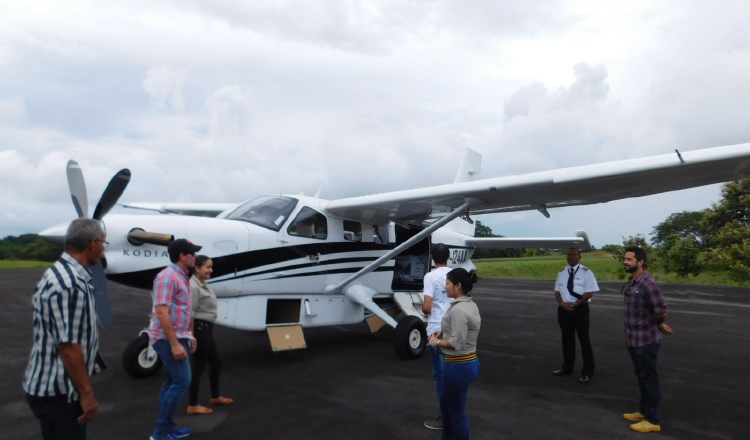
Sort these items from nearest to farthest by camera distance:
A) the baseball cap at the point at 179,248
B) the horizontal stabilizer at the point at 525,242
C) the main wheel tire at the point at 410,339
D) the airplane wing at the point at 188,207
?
the baseball cap at the point at 179,248
the main wheel tire at the point at 410,339
the horizontal stabilizer at the point at 525,242
the airplane wing at the point at 188,207

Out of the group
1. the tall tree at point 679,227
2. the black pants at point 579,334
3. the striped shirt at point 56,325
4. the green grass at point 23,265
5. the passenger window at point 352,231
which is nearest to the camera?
the striped shirt at point 56,325

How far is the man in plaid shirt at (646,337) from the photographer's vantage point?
178 inches

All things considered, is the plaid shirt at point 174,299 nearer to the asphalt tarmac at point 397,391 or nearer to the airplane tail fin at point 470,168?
the asphalt tarmac at point 397,391

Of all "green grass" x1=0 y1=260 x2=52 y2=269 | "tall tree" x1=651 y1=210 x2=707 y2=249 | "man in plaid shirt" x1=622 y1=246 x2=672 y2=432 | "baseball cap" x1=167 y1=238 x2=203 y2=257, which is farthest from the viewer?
"tall tree" x1=651 y1=210 x2=707 y2=249

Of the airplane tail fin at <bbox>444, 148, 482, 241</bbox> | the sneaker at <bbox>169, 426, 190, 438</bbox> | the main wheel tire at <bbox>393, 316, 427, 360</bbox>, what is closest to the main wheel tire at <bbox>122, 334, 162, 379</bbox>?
the sneaker at <bbox>169, 426, 190, 438</bbox>

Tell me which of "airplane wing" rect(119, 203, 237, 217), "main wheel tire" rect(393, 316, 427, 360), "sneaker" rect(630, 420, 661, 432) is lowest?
"sneaker" rect(630, 420, 661, 432)

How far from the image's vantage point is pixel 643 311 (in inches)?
Answer: 181

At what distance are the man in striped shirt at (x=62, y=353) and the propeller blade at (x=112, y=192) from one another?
11.1ft

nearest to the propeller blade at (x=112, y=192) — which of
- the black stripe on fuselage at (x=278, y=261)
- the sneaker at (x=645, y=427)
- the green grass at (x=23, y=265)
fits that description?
the black stripe on fuselage at (x=278, y=261)

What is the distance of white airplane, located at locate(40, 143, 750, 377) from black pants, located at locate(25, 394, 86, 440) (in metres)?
2.17

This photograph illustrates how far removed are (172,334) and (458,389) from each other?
7.03 ft

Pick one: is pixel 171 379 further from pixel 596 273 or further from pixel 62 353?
pixel 596 273

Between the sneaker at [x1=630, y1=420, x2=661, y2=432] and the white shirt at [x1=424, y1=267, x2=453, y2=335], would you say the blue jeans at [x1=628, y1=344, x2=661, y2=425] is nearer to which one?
the sneaker at [x1=630, y1=420, x2=661, y2=432]

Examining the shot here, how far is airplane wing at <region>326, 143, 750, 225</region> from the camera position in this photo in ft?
18.6
